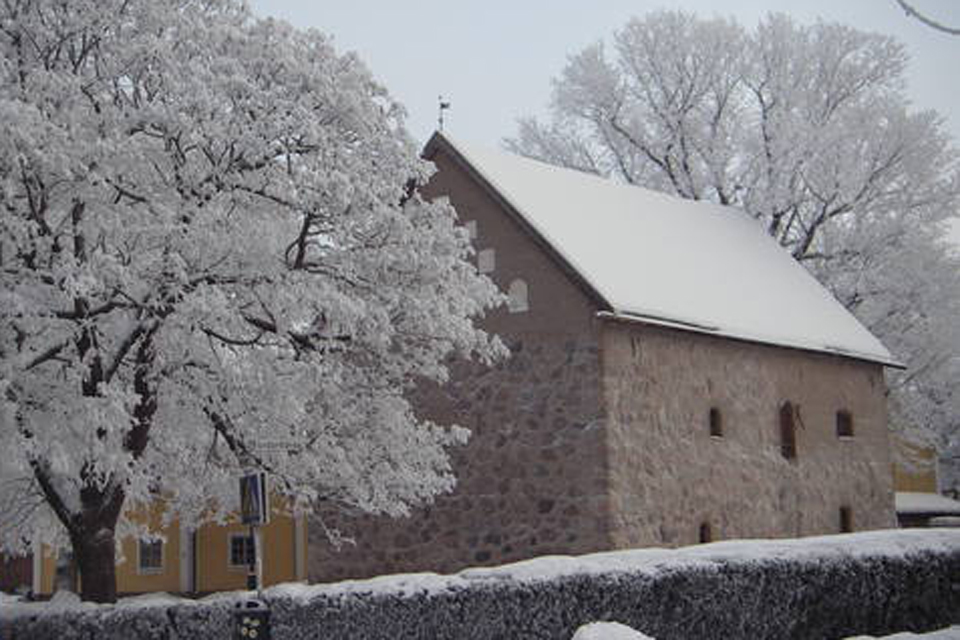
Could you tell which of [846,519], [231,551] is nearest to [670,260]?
[846,519]

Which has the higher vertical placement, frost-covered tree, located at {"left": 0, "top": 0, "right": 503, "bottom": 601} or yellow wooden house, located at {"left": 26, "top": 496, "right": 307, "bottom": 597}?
frost-covered tree, located at {"left": 0, "top": 0, "right": 503, "bottom": 601}

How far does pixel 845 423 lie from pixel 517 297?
916 cm

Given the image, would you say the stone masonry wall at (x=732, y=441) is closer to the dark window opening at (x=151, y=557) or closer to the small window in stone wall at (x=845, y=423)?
the small window in stone wall at (x=845, y=423)

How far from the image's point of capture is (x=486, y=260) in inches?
898

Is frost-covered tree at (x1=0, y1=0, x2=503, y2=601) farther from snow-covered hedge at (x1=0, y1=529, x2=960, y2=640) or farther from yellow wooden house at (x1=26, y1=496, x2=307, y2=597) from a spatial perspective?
yellow wooden house at (x1=26, y1=496, x2=307, y2=597)

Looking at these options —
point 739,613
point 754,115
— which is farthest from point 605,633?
point 754,115

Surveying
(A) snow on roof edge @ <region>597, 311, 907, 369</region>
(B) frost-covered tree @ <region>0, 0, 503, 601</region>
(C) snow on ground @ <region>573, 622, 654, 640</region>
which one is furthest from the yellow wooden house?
(C) snow on ground @ <region>573, 622, 654, 640</region>

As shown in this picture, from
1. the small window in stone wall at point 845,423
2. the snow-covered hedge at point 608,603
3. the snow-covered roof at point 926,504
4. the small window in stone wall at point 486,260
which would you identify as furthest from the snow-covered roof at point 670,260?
the snow-covered roof at point 926,504

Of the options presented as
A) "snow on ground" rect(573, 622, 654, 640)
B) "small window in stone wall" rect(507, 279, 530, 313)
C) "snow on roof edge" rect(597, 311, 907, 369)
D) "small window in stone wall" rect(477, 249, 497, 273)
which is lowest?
"snow on ground" rect(573, 622, 654, 640)

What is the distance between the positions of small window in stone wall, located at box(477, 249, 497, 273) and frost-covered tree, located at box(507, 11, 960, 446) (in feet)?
46.9

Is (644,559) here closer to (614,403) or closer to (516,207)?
(614,403)

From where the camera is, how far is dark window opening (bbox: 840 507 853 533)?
2588 centimetres

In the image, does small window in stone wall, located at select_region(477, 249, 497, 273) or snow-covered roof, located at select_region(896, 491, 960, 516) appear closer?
small window in stone wall, located at select_region(477, 249, 497, 273)

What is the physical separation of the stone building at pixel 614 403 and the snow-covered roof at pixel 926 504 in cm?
1372
